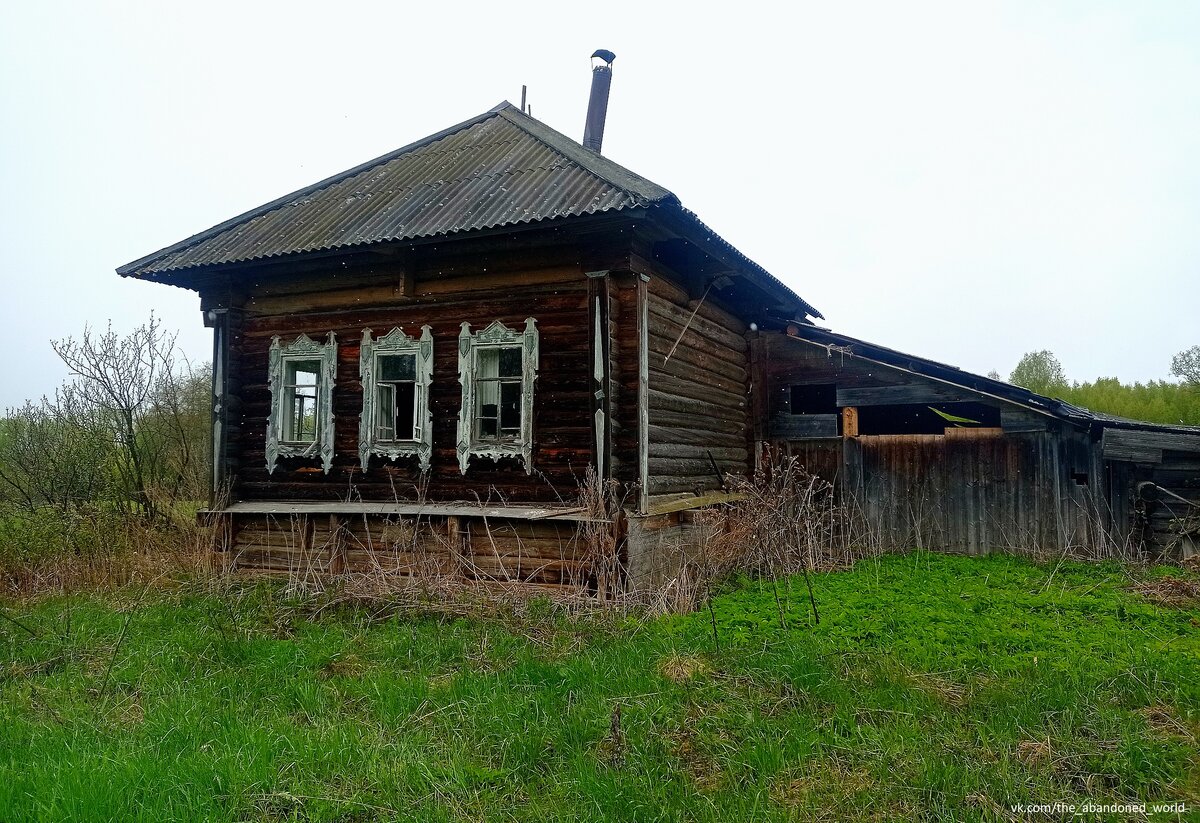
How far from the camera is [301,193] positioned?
10016 millimetres

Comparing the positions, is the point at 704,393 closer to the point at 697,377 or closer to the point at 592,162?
the point at 697,377

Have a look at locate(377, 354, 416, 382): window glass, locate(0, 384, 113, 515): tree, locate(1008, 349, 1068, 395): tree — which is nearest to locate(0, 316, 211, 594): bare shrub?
locate(0, 384, 113, 515): tree

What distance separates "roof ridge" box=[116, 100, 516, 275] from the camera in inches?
357

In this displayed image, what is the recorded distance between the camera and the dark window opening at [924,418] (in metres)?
9.95

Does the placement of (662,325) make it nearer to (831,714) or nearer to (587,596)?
(587,596)

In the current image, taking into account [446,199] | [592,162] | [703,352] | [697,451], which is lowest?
[697,451]

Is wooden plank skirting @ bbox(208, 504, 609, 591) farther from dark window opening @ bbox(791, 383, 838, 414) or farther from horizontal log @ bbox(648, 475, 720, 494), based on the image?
dark window opening @ bbox(791, 383, 838, 414)

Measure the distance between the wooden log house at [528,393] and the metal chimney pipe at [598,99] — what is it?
1224mm

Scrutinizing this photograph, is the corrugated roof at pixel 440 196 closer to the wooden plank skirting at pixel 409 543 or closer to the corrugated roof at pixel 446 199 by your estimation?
the corrugated roof at pixel 446 199

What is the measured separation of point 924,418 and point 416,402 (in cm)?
799

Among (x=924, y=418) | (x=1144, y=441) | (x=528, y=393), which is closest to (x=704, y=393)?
(x=528, y=393)

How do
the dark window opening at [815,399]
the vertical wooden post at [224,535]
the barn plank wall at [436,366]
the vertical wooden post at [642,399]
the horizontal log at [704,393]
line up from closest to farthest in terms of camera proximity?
1. the vertical wooden post at [642,399]
2. the barn plank wall at [436,366]
3. the horizontal log at [704,393]
4. the vertical wooden post at [224,535]
5. the dark window opening at [815,399]

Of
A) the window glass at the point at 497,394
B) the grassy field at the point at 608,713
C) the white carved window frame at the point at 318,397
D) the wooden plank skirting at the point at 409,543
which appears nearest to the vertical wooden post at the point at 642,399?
the wooden plank skirting at the point at 409,543

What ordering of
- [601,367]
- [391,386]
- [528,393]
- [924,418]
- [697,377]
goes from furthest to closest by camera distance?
[924,418]
[697,377]
[391,386]
[528,393]
[601,367]
